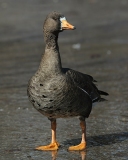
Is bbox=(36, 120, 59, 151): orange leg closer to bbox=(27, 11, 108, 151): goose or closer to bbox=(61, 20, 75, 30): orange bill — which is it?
bbox=(27, 11, 108, 151): goose

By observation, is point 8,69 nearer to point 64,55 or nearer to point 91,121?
point 64,55

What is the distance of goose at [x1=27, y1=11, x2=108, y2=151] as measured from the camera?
20.4 feet

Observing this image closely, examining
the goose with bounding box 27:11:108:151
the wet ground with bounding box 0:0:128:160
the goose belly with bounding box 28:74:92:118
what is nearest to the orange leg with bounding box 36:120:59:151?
the goose with bounding box 27:11:108:151

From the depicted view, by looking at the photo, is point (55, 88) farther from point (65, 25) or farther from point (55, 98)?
point (65, 25)

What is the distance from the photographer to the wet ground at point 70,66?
6.77 m

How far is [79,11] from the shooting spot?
64.6 feet

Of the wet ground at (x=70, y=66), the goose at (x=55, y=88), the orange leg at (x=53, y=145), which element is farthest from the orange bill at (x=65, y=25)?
the wet ground at (x=70, y=66)

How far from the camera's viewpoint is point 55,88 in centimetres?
621

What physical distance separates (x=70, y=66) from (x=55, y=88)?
5655mm

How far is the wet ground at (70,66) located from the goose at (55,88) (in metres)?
0.38

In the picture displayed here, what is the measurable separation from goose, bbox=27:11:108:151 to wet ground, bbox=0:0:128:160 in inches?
14.8

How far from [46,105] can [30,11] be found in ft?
45.6

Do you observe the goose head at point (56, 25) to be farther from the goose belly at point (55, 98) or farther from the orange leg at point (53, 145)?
the orange leg at point (53, 145)

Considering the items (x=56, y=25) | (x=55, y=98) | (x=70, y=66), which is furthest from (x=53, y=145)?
(x=70, y=66)
